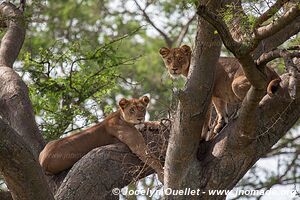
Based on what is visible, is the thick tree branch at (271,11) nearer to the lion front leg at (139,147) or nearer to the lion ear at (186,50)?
the lion front leg at (139,147)

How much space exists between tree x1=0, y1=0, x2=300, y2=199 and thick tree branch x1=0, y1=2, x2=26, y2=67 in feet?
2.71

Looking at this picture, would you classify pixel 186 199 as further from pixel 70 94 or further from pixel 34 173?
pixel 70 94

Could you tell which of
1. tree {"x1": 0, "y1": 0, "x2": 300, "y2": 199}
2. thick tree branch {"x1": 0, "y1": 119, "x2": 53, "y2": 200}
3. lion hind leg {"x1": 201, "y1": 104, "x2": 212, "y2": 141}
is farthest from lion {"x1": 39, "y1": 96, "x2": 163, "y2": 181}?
thick tree branch {"x1": 0, "y1": 119, "x2": 53, "y2": 200}

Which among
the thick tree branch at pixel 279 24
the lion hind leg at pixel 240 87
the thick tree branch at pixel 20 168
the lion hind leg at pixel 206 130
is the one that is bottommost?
the thick tree branch at pixel 20 168

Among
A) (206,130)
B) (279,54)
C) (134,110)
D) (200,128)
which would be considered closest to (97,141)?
(134,110)

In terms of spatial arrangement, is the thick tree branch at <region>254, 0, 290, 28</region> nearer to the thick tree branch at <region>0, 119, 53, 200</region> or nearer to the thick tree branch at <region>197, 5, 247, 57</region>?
the thick tree branch at <region>197, 5, 247, 57</region>

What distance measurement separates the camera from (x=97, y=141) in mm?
10023

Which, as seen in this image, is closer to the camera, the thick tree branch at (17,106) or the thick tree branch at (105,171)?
the thick tree branch at (105,171)

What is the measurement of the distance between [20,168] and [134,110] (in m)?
3.83

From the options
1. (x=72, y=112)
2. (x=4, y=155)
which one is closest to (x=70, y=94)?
(x=72, y=112)

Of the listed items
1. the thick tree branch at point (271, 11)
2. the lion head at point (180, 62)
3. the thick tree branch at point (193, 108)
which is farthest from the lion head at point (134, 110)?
the thick tree branch at point (271, 11)

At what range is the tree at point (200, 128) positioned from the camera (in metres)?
6.63

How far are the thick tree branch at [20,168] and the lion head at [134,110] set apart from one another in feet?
10.9

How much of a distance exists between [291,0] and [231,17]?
541mm
